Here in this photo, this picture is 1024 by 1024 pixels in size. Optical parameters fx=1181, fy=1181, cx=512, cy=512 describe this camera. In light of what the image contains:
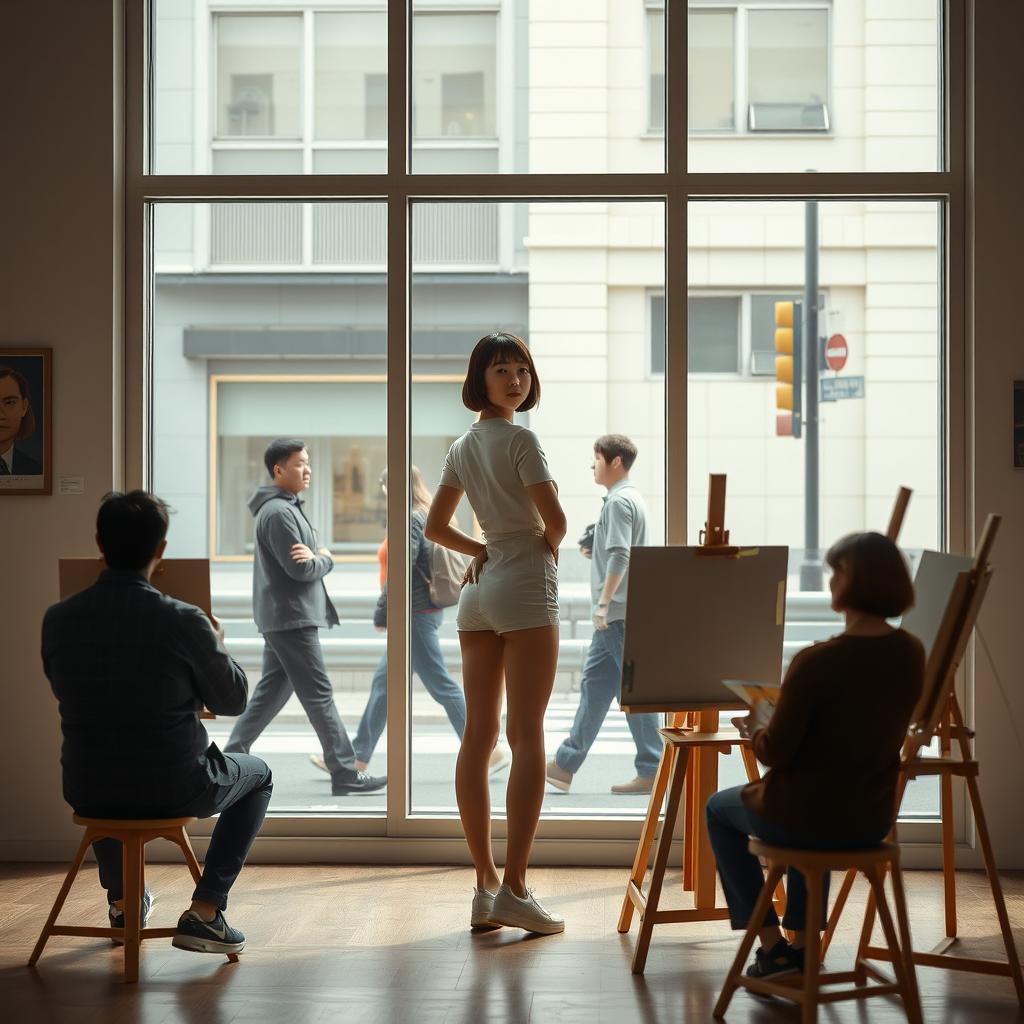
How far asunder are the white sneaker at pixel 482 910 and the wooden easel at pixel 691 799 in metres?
0.38

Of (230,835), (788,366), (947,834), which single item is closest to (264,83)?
(788,366)

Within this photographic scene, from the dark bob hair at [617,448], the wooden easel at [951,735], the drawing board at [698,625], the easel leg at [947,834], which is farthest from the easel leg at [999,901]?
the dark bob hair at [617,448]

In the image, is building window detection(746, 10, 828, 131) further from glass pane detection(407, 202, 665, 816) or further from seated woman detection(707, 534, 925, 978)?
seated woman detection(707, 534, 925, 978)

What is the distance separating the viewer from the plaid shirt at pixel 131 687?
9.46 ft

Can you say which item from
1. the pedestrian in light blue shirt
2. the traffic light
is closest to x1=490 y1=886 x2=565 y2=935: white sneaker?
the pedestrian in light blue shirt

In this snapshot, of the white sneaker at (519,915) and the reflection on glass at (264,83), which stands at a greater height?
the reflection on glass at (264,83)

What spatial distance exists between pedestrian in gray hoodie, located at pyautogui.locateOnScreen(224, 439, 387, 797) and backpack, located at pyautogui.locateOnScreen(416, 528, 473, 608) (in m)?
0.36

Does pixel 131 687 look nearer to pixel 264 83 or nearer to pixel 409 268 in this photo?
pixel 409 268

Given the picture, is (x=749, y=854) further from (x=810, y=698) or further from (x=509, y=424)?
(x=509, y=424)

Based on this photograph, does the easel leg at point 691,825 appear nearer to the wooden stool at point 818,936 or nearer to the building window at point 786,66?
the wooden stool at point 818,936

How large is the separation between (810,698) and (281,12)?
3.15 meters

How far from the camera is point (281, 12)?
4.25m

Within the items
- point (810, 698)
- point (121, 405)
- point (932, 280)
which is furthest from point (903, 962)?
point (121, 405)

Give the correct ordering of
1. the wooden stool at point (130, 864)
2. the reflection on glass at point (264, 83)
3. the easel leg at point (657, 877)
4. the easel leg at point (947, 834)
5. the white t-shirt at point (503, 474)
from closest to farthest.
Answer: the wooden stool at point (130, 864), the easel leg at point (657, 877), the easel leg at point (947, 834), the white t-shirt at point (503, 474), the reflection on glass at point (264, 83)
